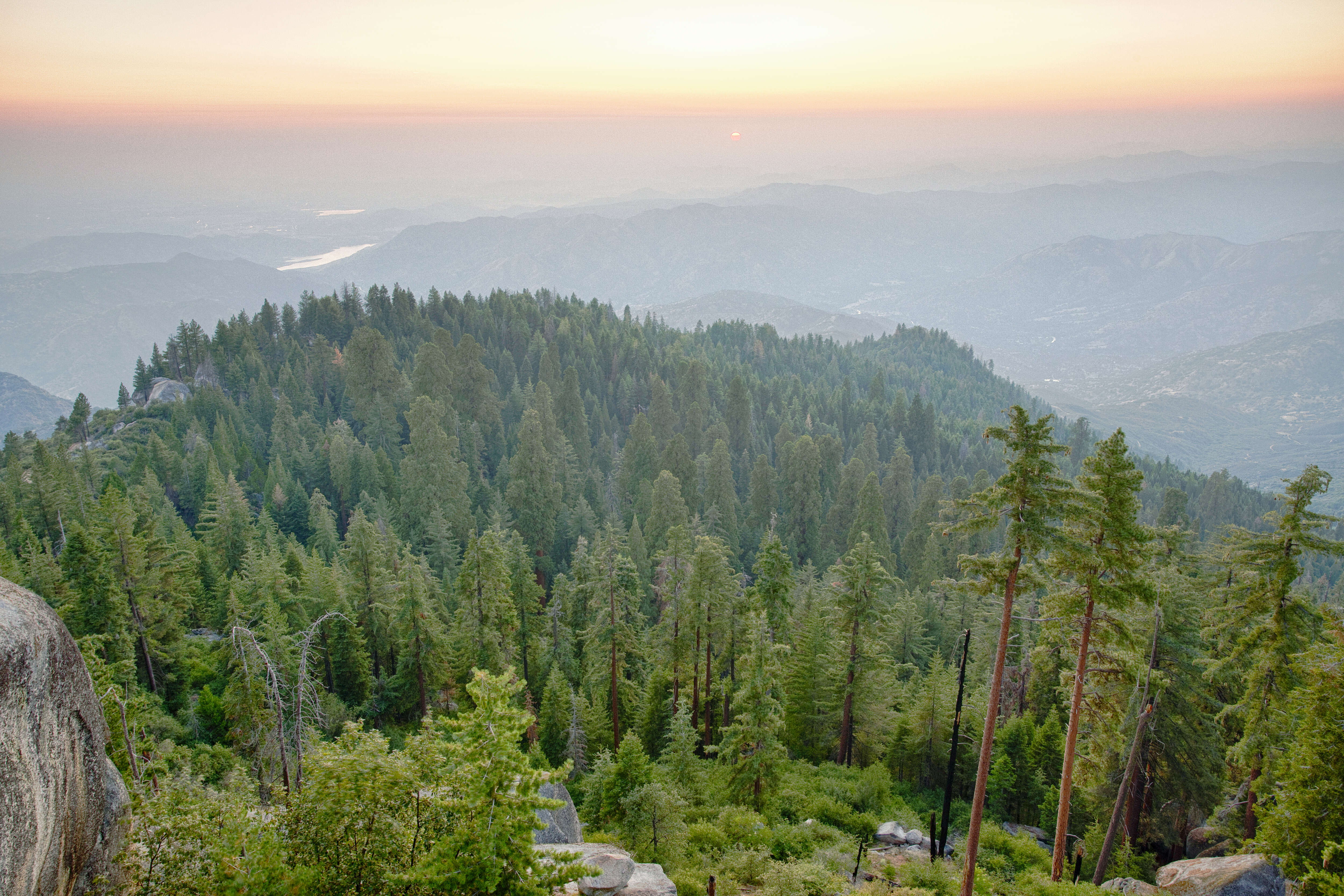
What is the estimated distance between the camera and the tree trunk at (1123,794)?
71.2 ft

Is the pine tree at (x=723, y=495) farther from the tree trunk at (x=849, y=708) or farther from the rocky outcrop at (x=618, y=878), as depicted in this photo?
the rocky outcrop at (x=618, y=878)

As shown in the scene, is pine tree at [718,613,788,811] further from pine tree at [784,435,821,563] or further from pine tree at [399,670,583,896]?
pine tree at [784,435,821,563]

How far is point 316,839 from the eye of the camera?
12844 mm

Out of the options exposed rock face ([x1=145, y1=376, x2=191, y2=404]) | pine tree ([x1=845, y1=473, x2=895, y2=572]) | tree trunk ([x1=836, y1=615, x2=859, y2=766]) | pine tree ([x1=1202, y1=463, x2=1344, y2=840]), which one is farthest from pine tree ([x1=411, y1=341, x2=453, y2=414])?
pine tree ([x1=1202, y1=463, x2=1344, y2=840])

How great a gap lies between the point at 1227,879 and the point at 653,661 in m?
25.5

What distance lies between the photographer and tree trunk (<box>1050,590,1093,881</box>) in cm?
2078

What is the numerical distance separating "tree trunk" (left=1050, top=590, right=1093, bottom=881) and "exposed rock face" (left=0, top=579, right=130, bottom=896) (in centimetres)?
2219

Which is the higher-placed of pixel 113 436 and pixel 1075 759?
pixel 1075 759

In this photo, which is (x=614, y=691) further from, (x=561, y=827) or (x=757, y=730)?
(x=561, y=827)

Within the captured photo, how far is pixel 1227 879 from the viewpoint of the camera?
21234 millimetres

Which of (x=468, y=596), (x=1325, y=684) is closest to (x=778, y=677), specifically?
(x=468, y=596)

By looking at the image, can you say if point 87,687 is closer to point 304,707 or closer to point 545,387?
point 304,707

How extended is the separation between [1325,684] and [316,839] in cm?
2404

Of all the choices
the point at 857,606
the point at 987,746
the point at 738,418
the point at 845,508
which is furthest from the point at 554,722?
the point at 738,418
